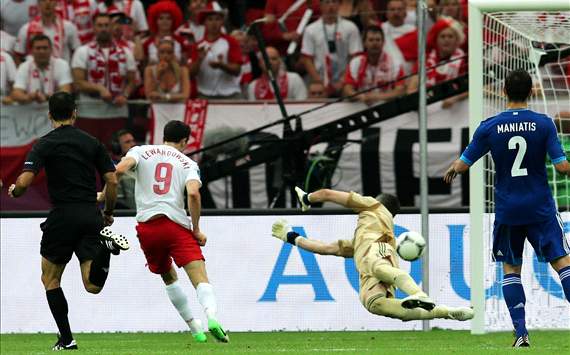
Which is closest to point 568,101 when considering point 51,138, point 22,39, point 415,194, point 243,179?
point 415,194

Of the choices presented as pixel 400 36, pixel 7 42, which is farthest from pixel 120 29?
pixel 400 36

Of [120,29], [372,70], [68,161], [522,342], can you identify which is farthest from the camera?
[120,29]

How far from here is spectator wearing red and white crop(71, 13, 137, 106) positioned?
55.8 ft

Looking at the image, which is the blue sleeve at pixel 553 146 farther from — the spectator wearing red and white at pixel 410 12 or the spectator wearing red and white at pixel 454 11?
the spectator wearing red and white at pixel 410 12

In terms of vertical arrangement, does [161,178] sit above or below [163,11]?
→ below

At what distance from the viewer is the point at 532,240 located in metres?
10.5

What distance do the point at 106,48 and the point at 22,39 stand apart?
1105 millimetres

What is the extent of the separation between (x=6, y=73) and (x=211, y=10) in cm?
280

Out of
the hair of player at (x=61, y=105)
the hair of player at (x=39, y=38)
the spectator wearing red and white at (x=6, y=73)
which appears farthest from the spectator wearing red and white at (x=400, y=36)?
the hair of player at (x=61, y=105)

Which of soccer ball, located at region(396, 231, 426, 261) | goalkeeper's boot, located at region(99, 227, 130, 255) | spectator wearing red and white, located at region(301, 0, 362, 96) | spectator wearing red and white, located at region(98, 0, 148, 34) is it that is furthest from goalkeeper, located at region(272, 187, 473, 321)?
spectator wearing red and white, located at region(98, 0, 148, 34)

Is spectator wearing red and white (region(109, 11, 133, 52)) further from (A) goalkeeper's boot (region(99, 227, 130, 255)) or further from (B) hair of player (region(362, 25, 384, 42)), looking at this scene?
(A) goalkeeper's boot (region(99, 227, 130, 255))

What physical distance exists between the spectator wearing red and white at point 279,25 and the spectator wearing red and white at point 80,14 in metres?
2.26

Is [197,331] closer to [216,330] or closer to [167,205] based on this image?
[216,330]

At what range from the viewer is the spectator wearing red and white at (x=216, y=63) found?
17.4 m
